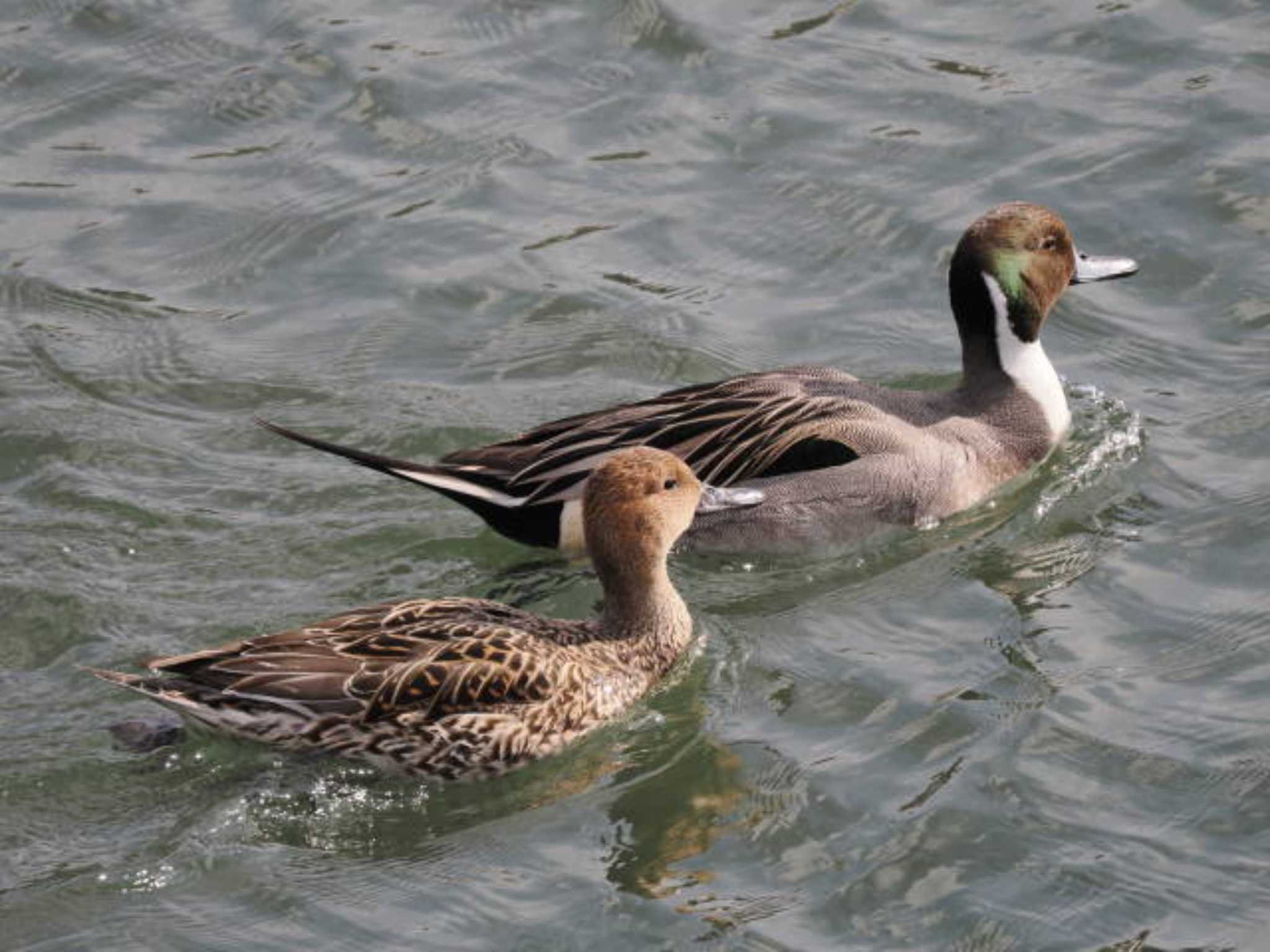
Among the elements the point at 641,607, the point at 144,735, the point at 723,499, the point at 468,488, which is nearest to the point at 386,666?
the point at 144,735

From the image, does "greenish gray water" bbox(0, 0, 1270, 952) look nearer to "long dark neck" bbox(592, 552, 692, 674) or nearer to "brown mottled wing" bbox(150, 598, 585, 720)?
"long dark neck" bbox(592, 552, 692, 674)

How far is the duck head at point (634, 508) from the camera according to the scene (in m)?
8.48

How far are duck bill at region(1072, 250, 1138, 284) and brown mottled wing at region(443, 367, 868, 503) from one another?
126 cm

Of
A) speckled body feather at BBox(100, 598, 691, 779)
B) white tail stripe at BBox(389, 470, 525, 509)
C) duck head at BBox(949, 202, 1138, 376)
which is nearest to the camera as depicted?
speckled body feather at BBox(100, 598, 691, 779)

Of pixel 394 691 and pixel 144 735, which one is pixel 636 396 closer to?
pixel 394 691

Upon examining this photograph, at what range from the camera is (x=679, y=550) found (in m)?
9.55

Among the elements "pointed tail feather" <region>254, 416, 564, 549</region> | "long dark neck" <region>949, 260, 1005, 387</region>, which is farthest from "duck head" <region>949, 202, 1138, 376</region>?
"pointed tail feather" <region>254, 416, 564, 549</region>

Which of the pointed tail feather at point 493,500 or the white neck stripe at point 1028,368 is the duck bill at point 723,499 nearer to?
the pointed tail feather at point 493,500

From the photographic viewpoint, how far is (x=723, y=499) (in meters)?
9.00

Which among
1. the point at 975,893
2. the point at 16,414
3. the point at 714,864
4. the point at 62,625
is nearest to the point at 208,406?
the point at 16,414

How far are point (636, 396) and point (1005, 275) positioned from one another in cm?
163

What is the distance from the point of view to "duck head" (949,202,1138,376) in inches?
396

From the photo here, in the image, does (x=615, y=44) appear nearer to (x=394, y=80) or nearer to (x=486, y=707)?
(x=394, y=80)

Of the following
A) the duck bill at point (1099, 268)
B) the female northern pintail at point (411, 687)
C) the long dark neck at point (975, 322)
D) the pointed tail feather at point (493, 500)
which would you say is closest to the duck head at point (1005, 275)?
the long dark neck at point (975, 322)
